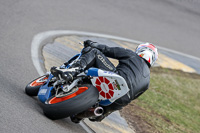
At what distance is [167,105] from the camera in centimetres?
820

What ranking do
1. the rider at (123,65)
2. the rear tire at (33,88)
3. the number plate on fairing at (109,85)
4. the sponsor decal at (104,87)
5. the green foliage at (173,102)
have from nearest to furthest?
the number plate on fairing at (109,85)
the sponsor decal at (104,87)
the rider at (123,65)
the rear tire at (33,88)
the green foliage at (173,102)

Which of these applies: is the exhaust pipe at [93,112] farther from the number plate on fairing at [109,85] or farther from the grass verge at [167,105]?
the grass verge at [167,105]

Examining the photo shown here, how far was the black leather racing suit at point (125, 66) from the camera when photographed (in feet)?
15.6

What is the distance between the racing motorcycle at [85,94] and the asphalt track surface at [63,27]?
235 mm

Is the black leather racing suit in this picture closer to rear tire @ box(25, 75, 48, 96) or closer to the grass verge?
rear tire @ box(25, 75, 48, 96)

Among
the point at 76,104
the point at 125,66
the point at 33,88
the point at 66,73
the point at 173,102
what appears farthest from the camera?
the point at 173,102

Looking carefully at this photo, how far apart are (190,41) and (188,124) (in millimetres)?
6585

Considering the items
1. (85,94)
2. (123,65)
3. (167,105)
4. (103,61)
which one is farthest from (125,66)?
(167,105)

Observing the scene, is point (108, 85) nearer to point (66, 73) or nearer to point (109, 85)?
point (109, 85)

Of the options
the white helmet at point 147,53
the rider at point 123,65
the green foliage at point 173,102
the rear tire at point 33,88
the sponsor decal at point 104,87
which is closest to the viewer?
the sponsor decal at point 104,87

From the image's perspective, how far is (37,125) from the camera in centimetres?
434

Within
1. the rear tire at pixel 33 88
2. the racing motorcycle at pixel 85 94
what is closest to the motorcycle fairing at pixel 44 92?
the racing motorcycle at pixel 85 94

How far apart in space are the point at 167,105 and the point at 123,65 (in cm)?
363

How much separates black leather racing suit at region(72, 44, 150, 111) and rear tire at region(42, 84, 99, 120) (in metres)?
0.38
